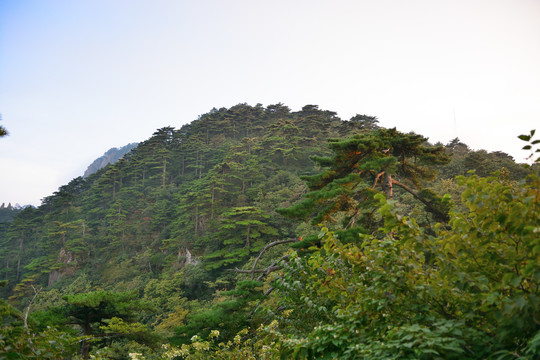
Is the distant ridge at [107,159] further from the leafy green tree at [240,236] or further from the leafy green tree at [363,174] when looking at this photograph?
the leafy green tree at [363,174]

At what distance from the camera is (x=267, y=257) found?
19031mm

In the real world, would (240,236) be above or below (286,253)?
above

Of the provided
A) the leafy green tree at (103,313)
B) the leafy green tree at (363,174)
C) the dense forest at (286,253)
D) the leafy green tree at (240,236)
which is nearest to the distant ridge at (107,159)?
the dense forest at (286,253)

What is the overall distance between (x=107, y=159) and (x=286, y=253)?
4904 inches

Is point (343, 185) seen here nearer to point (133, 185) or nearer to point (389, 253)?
point (389, 253)

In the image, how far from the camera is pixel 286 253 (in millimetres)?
15172

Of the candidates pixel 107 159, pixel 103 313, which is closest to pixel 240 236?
pixel 103 313

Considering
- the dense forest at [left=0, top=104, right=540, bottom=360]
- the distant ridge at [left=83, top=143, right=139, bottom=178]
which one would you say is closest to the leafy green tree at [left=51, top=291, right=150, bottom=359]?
the dense forest at [left=0, top=104, right=540, bottom=360]

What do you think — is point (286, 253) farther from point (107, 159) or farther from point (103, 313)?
point (107, 159)

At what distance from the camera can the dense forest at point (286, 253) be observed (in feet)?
6.97

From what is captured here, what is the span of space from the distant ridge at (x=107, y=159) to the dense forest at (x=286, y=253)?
67484mm

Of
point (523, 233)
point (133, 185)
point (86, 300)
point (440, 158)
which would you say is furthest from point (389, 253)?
point (133, 185)

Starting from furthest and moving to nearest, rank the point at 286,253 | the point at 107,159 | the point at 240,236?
the point at 107,159 < the point at 240,236 < the point at 286,253

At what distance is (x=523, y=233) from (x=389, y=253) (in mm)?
957
